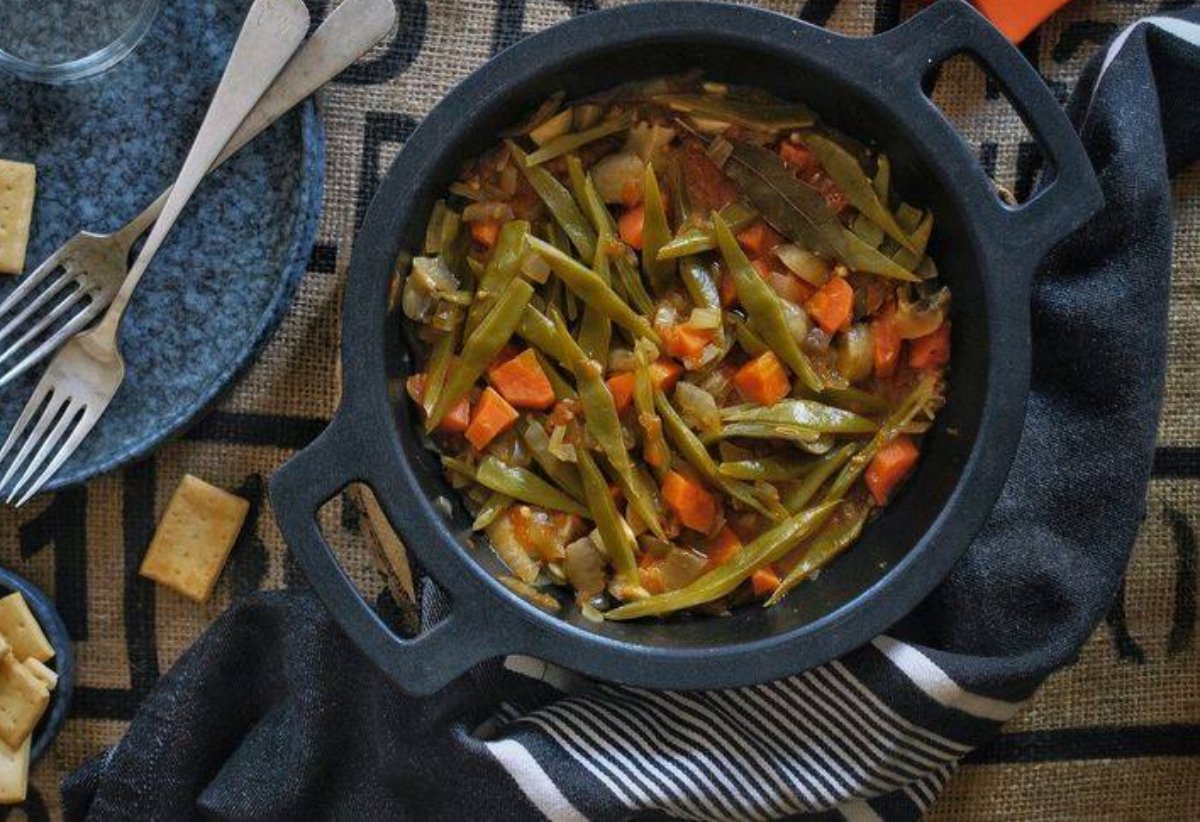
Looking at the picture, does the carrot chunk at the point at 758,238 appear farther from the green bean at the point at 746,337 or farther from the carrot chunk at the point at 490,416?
the carrot chunk at the point at 490,416

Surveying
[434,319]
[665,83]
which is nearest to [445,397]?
[434,319]

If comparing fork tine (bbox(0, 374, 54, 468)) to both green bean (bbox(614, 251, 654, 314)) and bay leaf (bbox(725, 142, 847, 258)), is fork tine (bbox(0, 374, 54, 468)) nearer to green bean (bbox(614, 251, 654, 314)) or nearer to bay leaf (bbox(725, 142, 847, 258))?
green bean (bbox(614, 251, 654, 314))

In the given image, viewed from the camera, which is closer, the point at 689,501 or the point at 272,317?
the point at 689,501

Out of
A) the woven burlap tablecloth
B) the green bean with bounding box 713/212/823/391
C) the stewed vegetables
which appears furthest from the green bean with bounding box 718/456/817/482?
the woven burlap tablecloth

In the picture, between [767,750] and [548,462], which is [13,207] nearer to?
[548,462]

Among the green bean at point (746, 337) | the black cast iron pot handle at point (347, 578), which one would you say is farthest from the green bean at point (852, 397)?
the black cast iron pot handle at point (347, 578)

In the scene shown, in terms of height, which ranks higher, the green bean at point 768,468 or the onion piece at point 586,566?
the green bean at point 768,468

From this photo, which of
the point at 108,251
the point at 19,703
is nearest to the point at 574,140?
the point at 108,251

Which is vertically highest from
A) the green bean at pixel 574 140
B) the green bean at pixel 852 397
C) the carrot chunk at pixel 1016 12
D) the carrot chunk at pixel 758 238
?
the carrot chunk at pixel 1016 12
